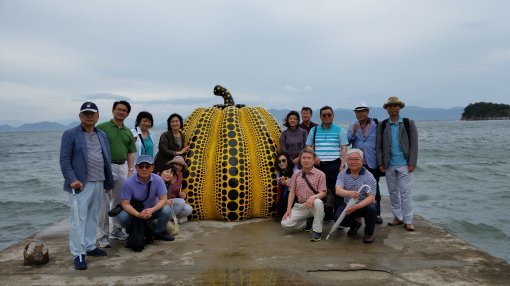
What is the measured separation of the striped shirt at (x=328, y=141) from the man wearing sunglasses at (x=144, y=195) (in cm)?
205

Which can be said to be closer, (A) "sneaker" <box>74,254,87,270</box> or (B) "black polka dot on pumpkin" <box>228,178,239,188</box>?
(A) "sneaker" <box>74,254,87,270</box>

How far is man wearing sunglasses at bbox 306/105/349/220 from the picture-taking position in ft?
19.3

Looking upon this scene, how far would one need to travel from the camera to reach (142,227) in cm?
494

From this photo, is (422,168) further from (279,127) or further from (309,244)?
(309,244)

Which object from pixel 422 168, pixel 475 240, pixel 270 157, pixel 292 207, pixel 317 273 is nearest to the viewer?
pixel 317 273

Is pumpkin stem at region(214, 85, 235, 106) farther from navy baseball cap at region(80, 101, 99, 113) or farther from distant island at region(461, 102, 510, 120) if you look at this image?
distant island at region(461, 102, 510, 120)

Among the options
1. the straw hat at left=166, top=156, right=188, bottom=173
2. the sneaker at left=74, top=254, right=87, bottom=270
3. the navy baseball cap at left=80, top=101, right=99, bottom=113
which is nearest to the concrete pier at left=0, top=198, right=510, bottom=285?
the sneaker at left=74, top=254, right=87, bottom=270

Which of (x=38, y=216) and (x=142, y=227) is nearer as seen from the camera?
(x=142, y=227)

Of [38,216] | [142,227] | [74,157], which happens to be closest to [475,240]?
[142,227]

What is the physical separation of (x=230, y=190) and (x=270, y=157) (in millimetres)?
737

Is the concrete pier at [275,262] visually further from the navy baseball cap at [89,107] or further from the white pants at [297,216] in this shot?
the navy baseball cap at [89,107]

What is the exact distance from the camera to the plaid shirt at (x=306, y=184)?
5.35 meters

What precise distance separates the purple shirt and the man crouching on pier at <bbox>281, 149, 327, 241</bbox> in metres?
1.51

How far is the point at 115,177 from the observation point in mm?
5043
